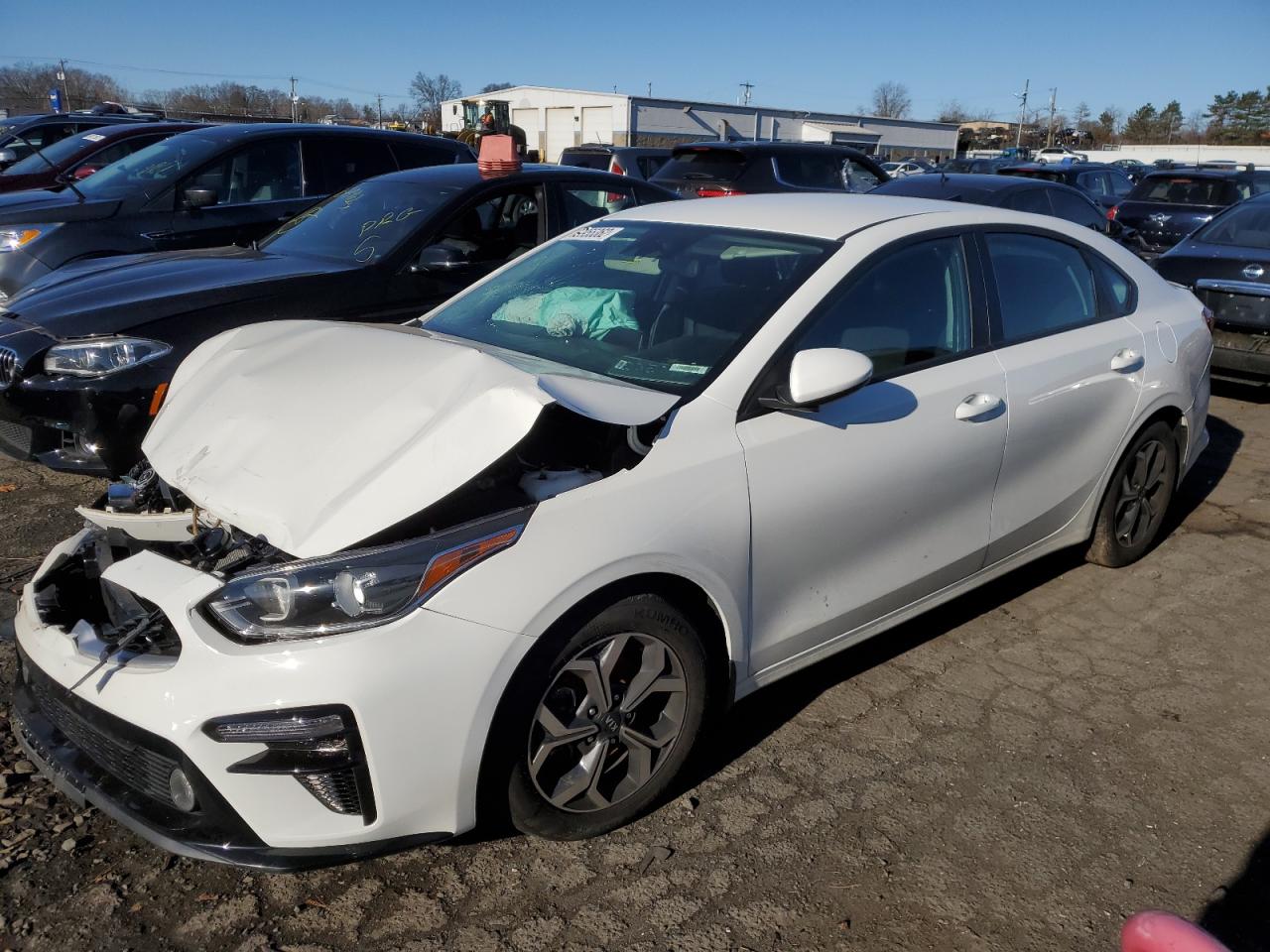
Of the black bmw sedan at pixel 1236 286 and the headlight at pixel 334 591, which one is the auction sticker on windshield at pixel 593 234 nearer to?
the headlight at pixel 334 591

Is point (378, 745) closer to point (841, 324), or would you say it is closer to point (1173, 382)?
point (841, 324)

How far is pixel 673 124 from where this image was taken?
5291cm

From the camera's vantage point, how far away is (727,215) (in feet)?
12.1

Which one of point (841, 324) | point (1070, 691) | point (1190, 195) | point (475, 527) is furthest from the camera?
point (1190, 195)

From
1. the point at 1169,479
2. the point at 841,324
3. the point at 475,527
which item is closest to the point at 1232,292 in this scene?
the point at 1169,479

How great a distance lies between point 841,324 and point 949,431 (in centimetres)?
55

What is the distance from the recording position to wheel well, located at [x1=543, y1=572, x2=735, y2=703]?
249 cm

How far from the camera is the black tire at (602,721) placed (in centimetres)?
243

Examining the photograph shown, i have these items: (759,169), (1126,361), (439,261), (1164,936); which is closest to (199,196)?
(439,261)

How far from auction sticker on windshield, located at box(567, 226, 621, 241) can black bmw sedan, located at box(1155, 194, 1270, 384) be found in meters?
5.36

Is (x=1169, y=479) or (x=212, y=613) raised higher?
(x=212, y=613)

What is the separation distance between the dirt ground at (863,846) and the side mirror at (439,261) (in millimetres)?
2475

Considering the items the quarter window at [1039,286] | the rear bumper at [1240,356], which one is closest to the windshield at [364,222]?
the quarter window at [1039,286]

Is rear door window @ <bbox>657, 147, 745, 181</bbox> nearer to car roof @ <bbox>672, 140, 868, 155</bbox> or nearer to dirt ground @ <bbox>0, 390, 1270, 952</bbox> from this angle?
A: car roof @ <bbox>672, 140, 868, 155</bbox>
